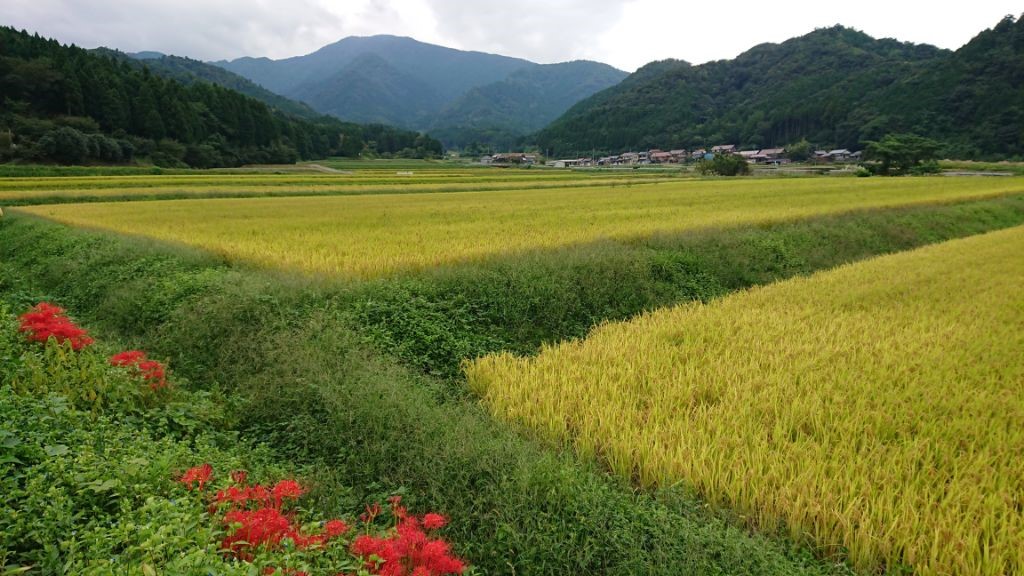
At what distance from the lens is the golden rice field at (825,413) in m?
2.56

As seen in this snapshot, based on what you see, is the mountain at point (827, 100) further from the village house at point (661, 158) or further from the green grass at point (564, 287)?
the green grass at point (564, 287)

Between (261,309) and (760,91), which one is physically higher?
(760,91)

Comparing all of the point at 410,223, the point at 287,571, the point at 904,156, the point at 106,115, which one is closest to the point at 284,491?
the point at 287,571

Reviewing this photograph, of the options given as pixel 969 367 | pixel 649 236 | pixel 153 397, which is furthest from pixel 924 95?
pixel 153 397

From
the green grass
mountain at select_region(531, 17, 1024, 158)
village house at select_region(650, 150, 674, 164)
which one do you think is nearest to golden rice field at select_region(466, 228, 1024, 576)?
the green grass

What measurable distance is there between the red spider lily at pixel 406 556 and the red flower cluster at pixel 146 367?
128 inches

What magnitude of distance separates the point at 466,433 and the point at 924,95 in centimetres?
8496

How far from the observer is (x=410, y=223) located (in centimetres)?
1284

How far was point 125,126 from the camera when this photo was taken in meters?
46.5

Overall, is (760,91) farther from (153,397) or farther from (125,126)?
(153,397)

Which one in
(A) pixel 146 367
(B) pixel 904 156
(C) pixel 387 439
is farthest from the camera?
(B) pixel 904 156

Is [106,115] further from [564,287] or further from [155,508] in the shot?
[155,508]

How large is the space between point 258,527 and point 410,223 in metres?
10.8

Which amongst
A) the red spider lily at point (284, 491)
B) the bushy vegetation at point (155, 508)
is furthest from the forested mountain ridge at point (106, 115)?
the red spider lily at point (284, 491)
